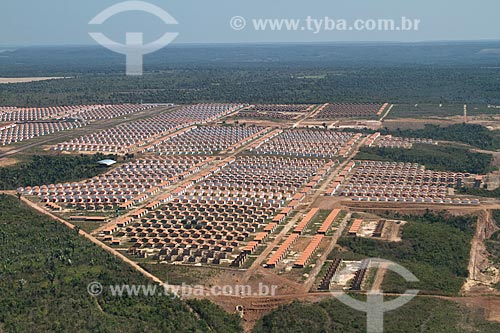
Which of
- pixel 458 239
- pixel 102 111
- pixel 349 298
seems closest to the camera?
pixel 349 298

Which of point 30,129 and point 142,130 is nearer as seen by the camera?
point 142,130

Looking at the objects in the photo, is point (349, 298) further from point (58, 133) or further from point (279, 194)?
point (58, 133)

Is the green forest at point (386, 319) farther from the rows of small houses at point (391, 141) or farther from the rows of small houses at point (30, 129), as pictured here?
the rows of small houses at point (30, 129)

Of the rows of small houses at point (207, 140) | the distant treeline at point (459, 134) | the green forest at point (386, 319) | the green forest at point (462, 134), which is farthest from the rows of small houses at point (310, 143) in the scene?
the green forest at point (386, 319)

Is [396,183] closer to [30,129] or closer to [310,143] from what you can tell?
[310,143]

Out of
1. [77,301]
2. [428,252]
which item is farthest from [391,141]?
[77,301]

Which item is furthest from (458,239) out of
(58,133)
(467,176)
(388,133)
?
(58,133)
